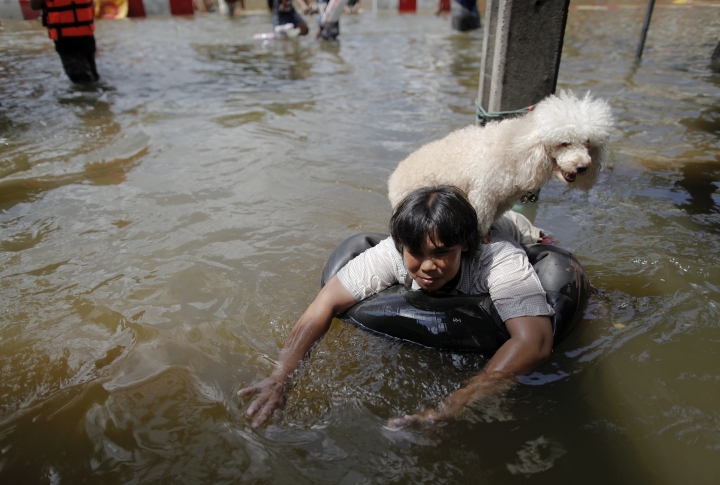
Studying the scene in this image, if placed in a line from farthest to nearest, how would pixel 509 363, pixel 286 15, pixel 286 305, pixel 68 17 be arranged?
pixel 286 15, pixel 68 17, pixel 286 305, pixel 509 363

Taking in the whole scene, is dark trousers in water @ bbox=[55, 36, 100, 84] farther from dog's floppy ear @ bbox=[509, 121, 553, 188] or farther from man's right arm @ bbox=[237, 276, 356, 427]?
dog's floppy ear @ bbox=[509, 121, 553, 188]

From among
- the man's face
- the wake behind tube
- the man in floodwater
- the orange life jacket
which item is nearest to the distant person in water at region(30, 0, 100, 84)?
the orange life jacket

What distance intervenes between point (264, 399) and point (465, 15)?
14.8m

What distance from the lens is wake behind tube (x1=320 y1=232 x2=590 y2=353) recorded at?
268 centimetres

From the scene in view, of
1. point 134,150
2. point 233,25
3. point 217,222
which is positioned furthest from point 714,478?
point 233,25

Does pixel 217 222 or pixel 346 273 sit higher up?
pixel 346 273

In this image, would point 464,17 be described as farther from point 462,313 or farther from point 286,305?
point 462,313

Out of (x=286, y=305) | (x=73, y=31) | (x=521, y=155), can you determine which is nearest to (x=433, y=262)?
(x=521, y=155)

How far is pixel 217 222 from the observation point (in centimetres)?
447

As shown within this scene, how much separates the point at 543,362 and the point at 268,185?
11.2 feet

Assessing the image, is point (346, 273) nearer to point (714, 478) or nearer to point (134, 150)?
point (714, 478)

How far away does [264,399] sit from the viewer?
2471 millimetres

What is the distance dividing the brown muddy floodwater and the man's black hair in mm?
734

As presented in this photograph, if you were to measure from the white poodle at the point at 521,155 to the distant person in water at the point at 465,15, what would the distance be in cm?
1312
